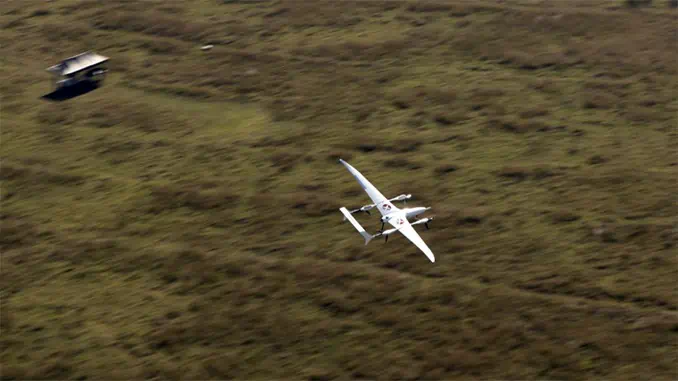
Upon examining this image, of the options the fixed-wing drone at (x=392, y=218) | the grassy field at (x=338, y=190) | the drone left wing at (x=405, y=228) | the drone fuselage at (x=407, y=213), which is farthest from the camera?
the drone fuselage at (x=407, y=213)

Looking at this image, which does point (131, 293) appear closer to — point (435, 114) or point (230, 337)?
point (230, 337)

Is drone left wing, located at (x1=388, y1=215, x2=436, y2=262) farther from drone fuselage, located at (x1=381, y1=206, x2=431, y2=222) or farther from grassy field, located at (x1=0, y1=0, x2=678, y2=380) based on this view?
grassy field, located at (x1=0, y1=0, x2=678, y2=380)

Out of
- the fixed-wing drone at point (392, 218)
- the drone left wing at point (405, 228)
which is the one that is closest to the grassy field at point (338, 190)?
the fixed-wing drone at point (392, 218)

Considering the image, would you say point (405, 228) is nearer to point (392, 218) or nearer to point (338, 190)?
point (392, 218)

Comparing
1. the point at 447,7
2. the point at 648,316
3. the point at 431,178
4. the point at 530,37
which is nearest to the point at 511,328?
the point at 648,316

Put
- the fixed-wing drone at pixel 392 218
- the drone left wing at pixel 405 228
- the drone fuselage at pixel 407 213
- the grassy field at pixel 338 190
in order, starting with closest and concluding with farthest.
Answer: the grassy field at pixel 338 190
the drone left wing at pixel 405 228
the fixed-wing drone at pixel 392 218
the drone fuselage at pixel 407 213

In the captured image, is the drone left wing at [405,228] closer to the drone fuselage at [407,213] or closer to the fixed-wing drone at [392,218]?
the fixed-wing drone at [392,218]

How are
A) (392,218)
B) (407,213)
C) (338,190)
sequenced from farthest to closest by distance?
1. (338,190)
2. (407,213)
3. (392,218)

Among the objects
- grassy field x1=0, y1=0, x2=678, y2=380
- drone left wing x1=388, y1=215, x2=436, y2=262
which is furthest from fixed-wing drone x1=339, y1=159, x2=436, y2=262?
grassy field x1=0, y1=0, x2=678, y2=380

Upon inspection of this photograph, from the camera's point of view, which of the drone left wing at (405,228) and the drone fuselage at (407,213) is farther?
the drone fuselage at (407,213)

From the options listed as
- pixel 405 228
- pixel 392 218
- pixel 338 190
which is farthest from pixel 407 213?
pixel 338 190

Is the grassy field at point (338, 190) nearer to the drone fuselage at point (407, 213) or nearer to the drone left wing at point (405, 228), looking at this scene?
the drone fuselage at point (407, 213)
